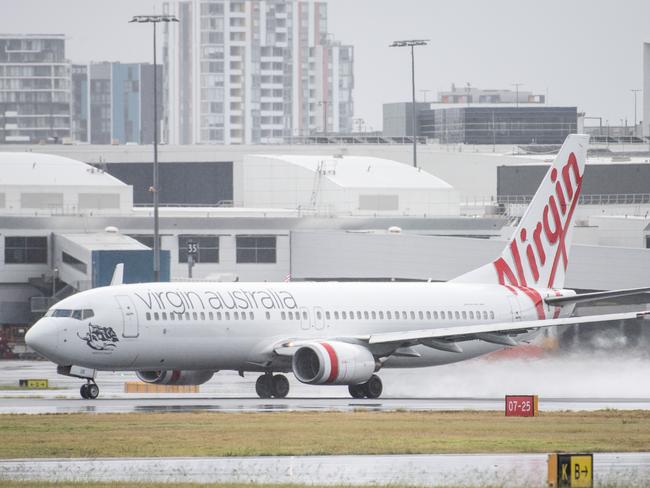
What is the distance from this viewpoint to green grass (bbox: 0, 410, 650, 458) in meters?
39.4

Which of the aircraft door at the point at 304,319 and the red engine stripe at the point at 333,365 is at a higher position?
the aircraft door at the point at 304,319

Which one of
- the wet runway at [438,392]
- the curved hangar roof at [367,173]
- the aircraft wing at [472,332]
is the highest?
the curved hangar roof at [367,173]

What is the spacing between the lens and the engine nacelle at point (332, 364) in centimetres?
5994

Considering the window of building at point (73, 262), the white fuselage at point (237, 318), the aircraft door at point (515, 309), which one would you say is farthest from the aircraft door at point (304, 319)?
the window of building at point (73, 262)

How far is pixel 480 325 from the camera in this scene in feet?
219

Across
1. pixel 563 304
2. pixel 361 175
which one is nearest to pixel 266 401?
pixel 563 304

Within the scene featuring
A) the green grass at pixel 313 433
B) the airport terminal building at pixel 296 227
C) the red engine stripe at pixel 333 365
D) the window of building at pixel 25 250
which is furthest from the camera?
the window of building at pixel 25 250

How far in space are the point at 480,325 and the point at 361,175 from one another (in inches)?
2835

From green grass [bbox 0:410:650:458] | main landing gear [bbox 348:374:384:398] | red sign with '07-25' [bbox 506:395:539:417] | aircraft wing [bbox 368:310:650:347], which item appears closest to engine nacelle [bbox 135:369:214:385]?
main landing gear [bbox 348:374:384:398]

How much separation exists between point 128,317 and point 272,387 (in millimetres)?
7416

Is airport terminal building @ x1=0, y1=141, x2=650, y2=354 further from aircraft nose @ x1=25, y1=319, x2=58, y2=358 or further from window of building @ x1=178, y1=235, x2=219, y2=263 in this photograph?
aircraft nose @ x1=25, y1=319, x2=58, y2=358

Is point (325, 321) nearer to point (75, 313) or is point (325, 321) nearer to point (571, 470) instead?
point (75, 313)

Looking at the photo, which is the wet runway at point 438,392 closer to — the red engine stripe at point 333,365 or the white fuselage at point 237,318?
the red engine stripe at point 333,365

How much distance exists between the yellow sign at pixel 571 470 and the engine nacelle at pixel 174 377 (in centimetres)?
3151
